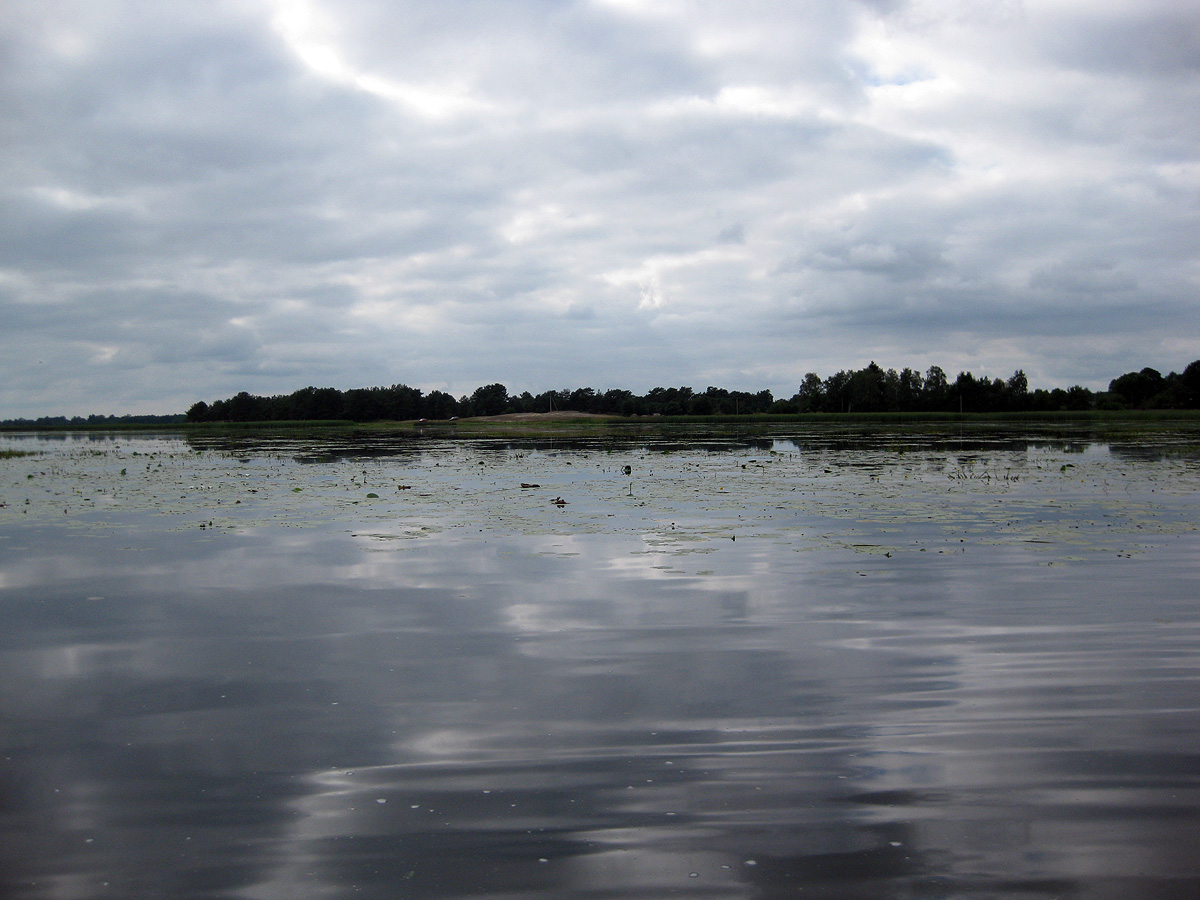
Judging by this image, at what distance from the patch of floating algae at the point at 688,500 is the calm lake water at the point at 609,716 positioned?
1.35 ft

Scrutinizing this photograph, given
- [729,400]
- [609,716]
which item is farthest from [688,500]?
[729,400]

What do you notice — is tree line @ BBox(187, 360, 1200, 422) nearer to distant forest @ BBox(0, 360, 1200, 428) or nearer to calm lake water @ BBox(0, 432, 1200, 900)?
distant forest @ BBox(0, 360, 1200, 428)

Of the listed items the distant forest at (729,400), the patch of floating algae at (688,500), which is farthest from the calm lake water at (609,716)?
the distant forest at (729,400)

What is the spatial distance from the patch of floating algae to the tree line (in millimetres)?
111323

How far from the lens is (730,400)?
148 metres

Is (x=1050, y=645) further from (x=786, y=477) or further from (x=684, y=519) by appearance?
(x=786, y=477)

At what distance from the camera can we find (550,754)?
16.3 ft

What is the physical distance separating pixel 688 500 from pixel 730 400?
13242 centimetres

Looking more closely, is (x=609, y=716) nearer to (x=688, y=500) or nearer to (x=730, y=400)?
(x=688, y=500)

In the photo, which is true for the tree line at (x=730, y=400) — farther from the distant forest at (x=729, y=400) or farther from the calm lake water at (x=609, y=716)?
the calm lake water at (x=609, y=716)

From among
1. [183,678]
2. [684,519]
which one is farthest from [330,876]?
[684,519]

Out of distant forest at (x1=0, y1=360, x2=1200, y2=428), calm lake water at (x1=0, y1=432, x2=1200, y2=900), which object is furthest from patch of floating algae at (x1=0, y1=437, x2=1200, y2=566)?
distant forest at (x1=0, y1=360, x2=1200, y2=428)

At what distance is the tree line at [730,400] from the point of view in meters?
130

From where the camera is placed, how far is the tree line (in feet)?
427
